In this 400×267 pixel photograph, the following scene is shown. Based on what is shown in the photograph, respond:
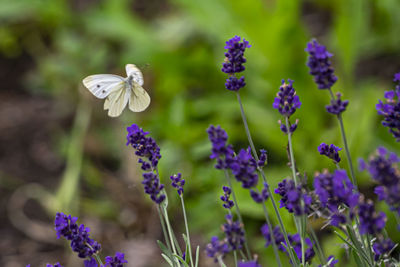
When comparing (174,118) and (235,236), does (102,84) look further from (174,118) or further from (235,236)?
(174,118)

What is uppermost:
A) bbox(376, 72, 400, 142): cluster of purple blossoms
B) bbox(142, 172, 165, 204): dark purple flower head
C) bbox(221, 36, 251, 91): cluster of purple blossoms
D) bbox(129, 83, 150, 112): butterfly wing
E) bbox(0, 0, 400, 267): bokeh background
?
bbox(0, 0, 400, 267): bokeh background

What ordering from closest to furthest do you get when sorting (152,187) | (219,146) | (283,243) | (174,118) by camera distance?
(219,146)
(152,187)
(283,243)
(174,118)

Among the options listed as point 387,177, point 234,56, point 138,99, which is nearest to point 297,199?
point 387,177

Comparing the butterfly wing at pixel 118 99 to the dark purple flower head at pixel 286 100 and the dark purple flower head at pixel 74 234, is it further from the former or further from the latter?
the dark purple flower head at pixel 286 100

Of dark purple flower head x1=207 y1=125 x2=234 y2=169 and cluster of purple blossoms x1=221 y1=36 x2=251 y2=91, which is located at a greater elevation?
cluster of purple blossoms x1=221 y1=36 x2=251 y2=91

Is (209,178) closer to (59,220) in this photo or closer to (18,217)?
(18,217)

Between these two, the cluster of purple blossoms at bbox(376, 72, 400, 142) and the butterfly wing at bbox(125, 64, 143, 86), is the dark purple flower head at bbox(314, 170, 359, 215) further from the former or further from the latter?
the butterfly wing at bbox(125, 64, 143, 86)

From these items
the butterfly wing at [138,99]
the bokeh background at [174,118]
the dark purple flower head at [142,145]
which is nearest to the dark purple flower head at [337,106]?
the dark purple flower head at [142,145]

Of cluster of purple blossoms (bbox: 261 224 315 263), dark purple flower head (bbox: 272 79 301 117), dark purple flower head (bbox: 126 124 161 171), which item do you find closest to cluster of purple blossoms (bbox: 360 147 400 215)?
dark purple flower head (bbox: 272 79 301 117)
